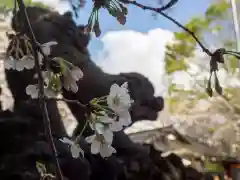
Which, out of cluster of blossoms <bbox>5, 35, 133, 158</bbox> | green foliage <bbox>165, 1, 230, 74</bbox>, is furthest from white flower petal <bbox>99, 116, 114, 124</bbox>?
green foliage <bbox>165, 1, 230, 74</bbox>

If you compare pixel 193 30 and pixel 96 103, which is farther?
pixel 193 30

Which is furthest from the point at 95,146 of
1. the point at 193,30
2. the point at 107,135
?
the point at 193,30

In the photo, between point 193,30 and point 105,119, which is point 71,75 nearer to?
point 105,119

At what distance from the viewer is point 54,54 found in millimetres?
517

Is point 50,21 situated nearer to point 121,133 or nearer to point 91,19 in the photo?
point 121,133

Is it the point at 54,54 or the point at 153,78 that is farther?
the point at 153,78

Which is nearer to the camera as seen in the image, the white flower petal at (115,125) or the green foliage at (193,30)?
the white flower petal at (115,125)

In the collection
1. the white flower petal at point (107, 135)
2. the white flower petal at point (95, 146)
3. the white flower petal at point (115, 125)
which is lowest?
the white flower petal at point (95, 146)

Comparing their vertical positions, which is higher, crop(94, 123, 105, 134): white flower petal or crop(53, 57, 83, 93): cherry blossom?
crop(53, 57, 83, 93): cherry blossom

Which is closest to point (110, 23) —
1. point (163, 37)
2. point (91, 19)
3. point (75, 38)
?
point (163, 37)

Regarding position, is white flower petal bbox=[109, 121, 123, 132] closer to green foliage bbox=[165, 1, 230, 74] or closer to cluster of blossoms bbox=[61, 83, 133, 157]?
cluster of blossoms bbox=[61, 83, 133, 157]

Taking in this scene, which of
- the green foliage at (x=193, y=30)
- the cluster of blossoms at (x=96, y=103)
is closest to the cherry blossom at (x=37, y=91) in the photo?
the cluster of blossoms at (x=96, y=103)

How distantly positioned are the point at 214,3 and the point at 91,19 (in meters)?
0.55

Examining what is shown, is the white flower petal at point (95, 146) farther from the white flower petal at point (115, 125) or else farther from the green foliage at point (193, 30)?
the green foliage at point (193, 30)
